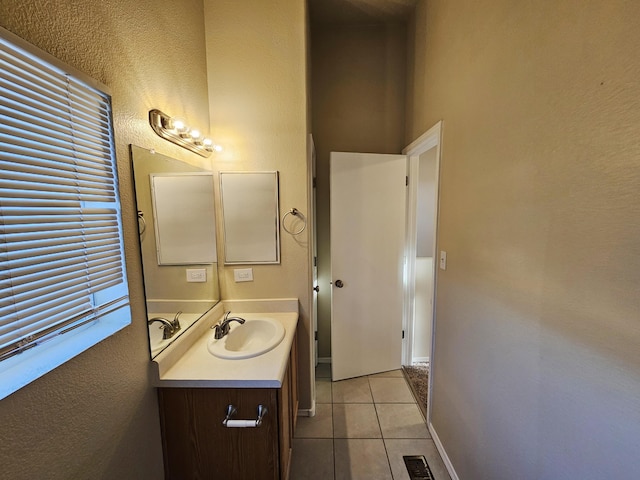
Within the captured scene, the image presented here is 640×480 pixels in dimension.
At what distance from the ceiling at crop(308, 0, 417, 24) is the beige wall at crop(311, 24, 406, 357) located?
82mm

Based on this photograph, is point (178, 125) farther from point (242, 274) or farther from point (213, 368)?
point (213, 368)

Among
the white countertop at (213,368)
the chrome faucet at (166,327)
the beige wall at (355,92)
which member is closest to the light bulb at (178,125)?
the chrome faucet at (166,327)

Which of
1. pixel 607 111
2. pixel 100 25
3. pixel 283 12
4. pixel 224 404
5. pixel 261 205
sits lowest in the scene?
pixel 224 404

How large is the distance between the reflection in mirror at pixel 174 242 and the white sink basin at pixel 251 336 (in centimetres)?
22

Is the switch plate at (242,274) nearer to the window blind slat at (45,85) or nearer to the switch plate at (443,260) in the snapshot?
the window blind slat at (45,85)

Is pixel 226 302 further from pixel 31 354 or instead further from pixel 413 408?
pixel 413 408

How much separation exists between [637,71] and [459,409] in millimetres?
1627

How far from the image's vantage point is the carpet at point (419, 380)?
2.20 m

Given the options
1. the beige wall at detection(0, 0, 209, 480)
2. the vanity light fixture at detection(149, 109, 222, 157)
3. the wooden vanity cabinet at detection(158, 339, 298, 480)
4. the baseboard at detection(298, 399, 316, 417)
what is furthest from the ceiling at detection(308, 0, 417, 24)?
the baseboard at detection(298, 399, 316, 417)

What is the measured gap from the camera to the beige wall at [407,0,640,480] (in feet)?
2.28

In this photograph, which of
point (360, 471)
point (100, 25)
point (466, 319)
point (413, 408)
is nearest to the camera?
point (100, 25)

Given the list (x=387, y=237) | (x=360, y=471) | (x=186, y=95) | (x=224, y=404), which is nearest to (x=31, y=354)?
(x=224, y=404)

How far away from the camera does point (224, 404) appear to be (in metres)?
1.17

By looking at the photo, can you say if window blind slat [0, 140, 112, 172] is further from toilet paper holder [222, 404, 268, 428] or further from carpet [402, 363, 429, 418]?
carpet [402, 363, 429, 418]
